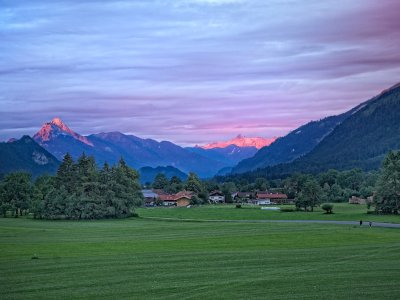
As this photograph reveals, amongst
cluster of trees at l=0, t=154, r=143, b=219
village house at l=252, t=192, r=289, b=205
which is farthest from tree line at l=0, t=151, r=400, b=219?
village house at l=252, t=192, r=289, b=205

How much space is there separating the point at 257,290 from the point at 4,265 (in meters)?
22.1

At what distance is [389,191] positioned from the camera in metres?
104

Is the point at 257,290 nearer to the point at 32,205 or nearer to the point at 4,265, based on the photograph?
the point at 4,265

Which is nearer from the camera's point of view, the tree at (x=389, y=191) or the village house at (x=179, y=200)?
the tree at (x=389, y=191)

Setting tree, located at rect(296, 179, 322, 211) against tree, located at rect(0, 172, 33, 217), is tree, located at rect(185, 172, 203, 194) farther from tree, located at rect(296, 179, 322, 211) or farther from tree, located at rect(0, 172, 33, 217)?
tree, located at rect(296, 179, 322, 211)

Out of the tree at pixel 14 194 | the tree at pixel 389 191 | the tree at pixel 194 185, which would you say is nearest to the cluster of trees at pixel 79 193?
the tree at pixel 14 194

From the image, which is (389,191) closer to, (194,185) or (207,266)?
(207,266)

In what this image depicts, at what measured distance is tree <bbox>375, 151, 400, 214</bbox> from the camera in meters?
104

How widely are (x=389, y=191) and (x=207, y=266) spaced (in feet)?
224

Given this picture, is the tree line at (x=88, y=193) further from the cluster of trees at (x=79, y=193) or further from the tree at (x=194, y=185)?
the tree at (x=194, y=185)

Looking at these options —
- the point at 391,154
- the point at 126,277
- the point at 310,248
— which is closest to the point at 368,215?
the point at 391,154

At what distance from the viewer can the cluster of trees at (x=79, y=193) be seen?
122 meters

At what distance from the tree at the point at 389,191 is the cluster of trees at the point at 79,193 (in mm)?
51116

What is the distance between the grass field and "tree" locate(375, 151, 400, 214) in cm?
3386
